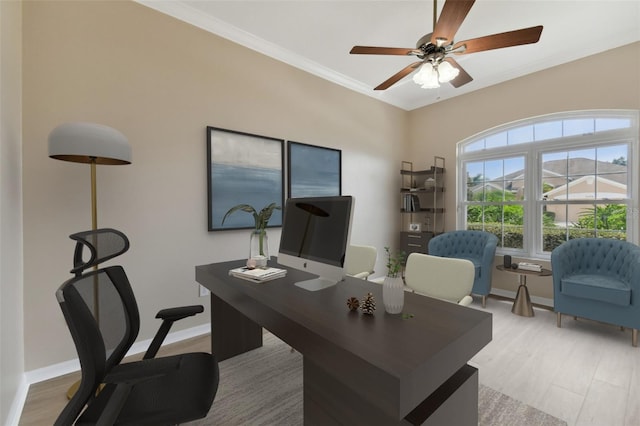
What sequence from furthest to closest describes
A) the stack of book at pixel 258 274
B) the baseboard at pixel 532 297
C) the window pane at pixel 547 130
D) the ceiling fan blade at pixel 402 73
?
the window pane at pixel 547 130 < the baseboard at pixel 532 297 < the ceiling fan blade at pixel 402 73 < the stack of book at pixel 258 274

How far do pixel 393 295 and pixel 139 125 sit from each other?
2.49m

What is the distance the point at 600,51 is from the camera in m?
3.17

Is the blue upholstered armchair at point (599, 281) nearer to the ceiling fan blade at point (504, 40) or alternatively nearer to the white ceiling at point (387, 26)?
the white ceiling at point (387, 26)

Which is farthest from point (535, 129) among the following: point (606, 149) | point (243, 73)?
point (243, 73)

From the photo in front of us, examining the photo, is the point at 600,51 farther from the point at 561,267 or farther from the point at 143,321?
the point at 143,321

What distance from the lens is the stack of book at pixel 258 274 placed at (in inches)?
67.6

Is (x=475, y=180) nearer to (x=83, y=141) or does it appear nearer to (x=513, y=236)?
(x=513, y=236)

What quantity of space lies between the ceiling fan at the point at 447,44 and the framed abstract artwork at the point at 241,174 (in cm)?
144

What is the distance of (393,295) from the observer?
1.21 meters

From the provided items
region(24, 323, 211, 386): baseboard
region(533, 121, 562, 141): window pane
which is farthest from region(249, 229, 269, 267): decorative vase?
region(533, 121, 562, 141): window pane

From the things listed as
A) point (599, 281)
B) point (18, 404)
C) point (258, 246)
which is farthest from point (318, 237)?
point (599, 281)

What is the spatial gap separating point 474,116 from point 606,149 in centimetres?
157

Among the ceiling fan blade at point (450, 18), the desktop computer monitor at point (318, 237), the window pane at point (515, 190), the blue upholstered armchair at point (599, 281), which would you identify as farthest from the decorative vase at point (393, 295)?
the window pane at point (515, 190)

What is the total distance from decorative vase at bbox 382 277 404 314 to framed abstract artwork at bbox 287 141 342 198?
7.76 ft
